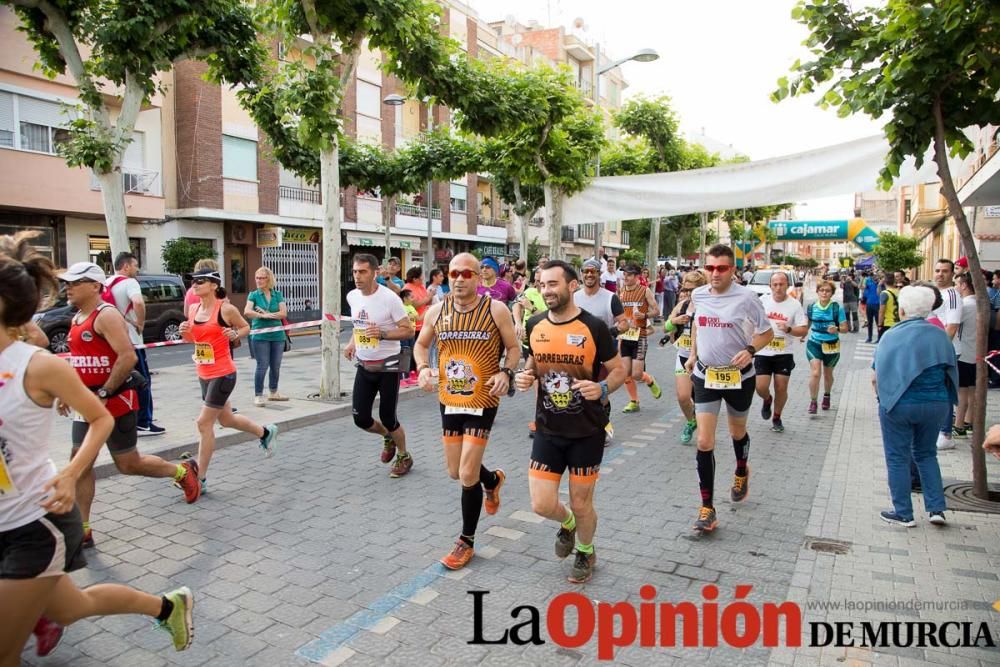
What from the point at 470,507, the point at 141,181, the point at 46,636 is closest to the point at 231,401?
the point at 470,507

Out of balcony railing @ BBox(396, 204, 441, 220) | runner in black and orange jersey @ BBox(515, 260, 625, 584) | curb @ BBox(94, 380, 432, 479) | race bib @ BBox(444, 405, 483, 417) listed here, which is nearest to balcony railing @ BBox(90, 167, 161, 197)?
balcony railing @ BBox(396, 204, 441, 220)

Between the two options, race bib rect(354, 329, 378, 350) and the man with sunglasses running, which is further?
race bib rect(354, 329, 378, 350)

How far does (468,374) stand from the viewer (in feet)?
14.4

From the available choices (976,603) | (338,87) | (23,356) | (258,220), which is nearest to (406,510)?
(23,356)

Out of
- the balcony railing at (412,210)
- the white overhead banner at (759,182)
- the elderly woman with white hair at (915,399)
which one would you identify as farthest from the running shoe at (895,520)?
the balcony railing at (412,210)

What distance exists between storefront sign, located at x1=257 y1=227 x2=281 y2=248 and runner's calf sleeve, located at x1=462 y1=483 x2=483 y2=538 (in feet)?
72.8

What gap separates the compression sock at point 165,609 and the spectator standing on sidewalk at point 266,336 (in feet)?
20.7

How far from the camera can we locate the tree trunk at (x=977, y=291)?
5.12 metres

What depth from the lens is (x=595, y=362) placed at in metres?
3.98

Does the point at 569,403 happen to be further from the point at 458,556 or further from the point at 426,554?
the point at 426,554

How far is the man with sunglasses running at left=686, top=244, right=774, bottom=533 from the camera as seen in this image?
4.95 meters

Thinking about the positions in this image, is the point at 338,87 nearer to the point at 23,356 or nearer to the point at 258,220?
the point at 23,356

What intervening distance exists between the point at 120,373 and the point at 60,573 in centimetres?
203

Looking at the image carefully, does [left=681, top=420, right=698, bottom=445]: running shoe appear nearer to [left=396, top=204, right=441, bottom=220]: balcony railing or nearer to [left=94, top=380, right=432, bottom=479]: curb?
[left=94, top=380, right=432, bottom=479]: curb
